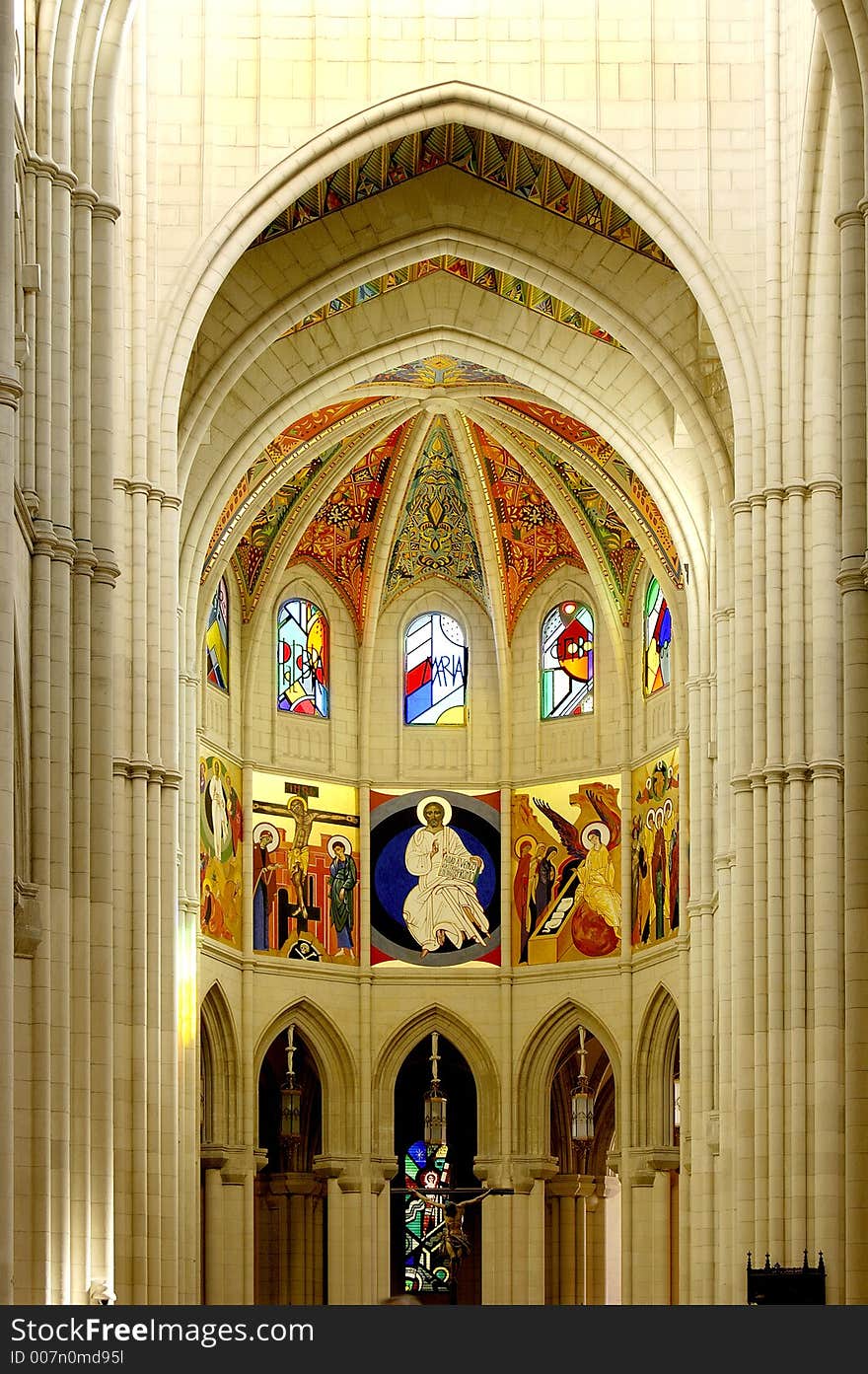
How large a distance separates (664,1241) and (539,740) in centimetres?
682

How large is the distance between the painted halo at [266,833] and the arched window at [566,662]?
156 inches

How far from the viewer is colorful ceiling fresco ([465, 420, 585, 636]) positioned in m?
34.7

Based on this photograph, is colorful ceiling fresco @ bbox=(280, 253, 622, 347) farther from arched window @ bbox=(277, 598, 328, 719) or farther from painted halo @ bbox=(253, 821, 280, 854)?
painted halo @ bbox=(253, 821, 280, 854)

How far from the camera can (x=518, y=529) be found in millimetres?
35594

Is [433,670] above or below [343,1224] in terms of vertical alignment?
above

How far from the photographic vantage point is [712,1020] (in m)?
29.4

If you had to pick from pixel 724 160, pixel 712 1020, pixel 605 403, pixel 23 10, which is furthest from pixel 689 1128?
pixel 23 10

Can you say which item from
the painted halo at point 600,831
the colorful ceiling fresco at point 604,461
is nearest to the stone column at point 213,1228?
the painted halo at point 600,831

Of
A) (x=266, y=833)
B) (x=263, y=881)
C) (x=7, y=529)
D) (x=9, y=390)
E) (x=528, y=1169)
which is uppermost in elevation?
(x=9, y=390)

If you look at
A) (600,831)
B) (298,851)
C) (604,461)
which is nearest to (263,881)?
(298,851)

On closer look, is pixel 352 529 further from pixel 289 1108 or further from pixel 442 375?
pixel 289 1108

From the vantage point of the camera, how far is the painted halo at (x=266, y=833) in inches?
1356

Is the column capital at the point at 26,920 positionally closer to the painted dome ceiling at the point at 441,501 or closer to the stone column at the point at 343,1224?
the painted dome ceiling at the point at 441,501

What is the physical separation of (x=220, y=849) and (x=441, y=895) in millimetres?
3501
